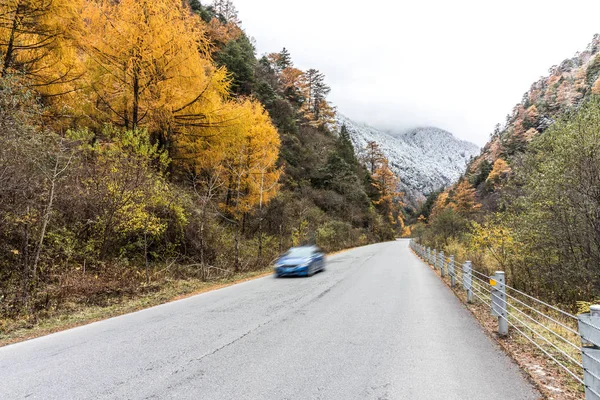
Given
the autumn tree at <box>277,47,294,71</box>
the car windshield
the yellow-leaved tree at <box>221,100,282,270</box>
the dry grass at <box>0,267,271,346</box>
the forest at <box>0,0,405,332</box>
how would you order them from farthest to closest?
the autumn tree at <box>277,47,294,71</box> → the yellow-leaved tree at <box>221,100,282,270</box> → the car windshield → the forest at <box>0,0,405,332</box> → the dry grass at <box>0,267,271,346</box>

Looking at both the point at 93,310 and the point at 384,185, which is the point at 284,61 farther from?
the point at 93,310

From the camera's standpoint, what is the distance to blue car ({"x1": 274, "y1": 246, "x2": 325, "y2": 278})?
47.9 ft

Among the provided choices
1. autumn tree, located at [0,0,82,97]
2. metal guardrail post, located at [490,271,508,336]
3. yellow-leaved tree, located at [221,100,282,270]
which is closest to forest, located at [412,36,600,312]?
metal guardrail post, located at [490,271,508,336]

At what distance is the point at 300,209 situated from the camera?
30.7 metres

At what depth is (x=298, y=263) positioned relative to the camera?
14.7 meters

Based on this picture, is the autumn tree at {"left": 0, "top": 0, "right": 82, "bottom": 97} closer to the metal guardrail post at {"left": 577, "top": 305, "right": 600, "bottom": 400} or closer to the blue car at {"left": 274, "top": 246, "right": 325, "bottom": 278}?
the blue car at {"left": 274, "top": 246, "right": 325, "bottom": 278}

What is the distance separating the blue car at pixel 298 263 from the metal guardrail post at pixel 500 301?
30.7 feet

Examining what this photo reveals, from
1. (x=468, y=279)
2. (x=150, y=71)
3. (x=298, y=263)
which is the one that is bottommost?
(x=298, y=263)

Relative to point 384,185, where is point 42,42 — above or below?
below

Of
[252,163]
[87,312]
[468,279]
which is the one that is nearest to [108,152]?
[87,312]

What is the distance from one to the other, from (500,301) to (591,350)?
10.1ft

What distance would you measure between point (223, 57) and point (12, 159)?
31739mm

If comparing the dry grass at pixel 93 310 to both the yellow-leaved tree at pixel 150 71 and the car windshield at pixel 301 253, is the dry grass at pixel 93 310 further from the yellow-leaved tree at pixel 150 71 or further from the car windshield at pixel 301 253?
the yellow-leaved tree at pixel 150 71

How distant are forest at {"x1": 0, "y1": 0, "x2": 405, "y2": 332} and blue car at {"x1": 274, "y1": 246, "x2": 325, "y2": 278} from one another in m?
2.72
